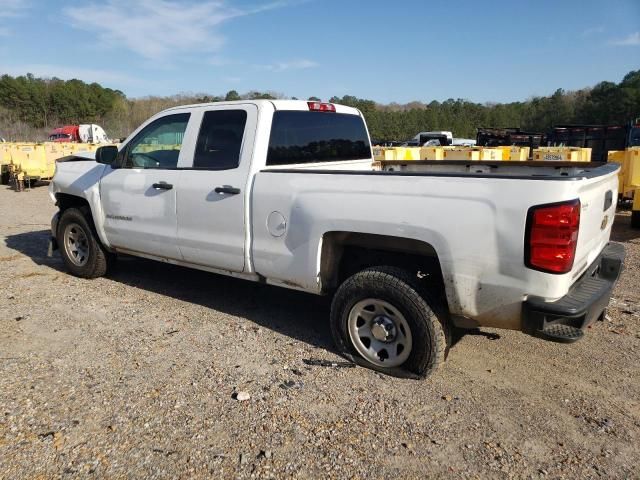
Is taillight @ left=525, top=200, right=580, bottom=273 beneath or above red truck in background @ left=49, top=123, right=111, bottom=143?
beneath

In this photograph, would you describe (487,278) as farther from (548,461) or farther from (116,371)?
(116,371)

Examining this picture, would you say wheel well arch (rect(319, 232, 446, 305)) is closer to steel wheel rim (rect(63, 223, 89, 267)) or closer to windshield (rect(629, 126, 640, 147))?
steel wheel rim (rect(63, 223, 89, 267))

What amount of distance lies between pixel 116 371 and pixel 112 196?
7.23 ft

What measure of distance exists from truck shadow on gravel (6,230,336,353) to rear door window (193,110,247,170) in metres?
1.49

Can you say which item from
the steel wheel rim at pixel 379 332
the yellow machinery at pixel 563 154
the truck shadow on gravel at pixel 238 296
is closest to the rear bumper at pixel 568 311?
the steel wheel rim at pixel 379 332

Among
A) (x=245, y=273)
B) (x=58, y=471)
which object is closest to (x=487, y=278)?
(x=245, y=273)

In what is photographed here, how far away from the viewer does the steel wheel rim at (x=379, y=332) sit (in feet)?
11.4

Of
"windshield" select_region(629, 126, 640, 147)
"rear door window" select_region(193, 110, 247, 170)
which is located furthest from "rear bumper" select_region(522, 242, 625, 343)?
"windshield" select_region(629, 126, 640, 147)

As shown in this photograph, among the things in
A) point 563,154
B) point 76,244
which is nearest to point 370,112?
point 563,154

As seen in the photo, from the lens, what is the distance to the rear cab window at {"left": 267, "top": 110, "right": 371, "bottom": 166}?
167 inches

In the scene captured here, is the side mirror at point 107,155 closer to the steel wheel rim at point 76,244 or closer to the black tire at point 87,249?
the black tire at point 87,249

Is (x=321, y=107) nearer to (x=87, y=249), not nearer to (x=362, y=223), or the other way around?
(x=362, y=223)

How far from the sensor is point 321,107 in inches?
186

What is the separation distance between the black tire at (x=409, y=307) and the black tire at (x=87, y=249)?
3351 millimetres
